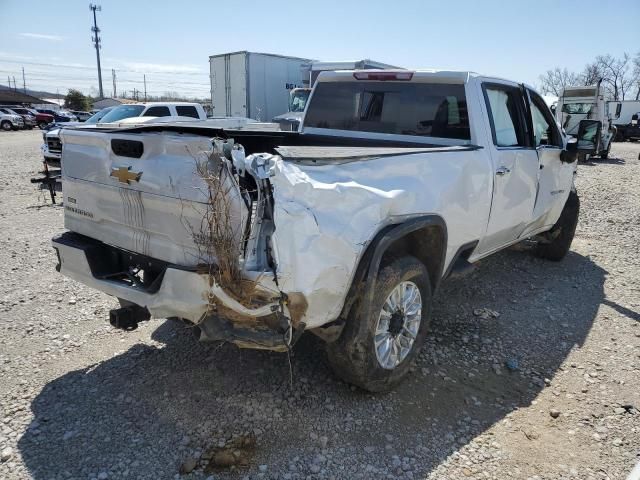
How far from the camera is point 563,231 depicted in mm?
6070

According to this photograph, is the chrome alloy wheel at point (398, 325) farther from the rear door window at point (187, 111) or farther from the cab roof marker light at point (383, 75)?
the rear door window at point (187, 111)

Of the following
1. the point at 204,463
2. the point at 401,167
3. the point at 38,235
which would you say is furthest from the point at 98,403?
the point at 38,235

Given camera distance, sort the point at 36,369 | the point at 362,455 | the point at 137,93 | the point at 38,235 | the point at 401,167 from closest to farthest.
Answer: the point at 362,455, the point at 401,167, the point at 36,369, the point at 38,235, the point at 137,93

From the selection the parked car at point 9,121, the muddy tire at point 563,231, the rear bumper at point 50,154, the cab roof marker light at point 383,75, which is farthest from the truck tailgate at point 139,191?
the parked car at point 9,121

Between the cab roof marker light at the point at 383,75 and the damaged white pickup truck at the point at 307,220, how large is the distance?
13 mm

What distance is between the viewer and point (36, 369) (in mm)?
3469

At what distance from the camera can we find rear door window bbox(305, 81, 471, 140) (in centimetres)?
402

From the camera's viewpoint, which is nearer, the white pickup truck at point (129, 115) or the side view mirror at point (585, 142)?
the side view mirror at point (585, 142)

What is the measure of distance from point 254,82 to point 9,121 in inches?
1122

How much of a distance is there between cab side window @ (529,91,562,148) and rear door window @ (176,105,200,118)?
11.3 metres

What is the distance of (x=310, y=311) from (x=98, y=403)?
162 cm

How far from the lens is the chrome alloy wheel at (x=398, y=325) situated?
3.08 meters

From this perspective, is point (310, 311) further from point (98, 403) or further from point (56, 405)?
point (56, 405)

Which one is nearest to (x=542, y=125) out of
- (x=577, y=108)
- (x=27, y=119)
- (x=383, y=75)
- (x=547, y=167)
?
(x=547, y=167)
